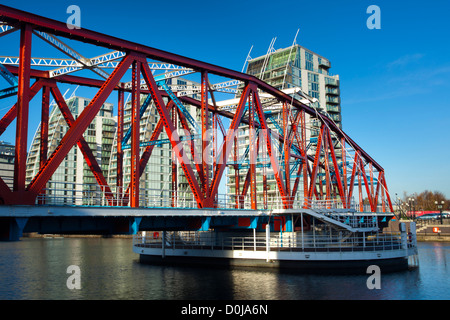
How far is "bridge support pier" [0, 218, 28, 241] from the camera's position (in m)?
20.1

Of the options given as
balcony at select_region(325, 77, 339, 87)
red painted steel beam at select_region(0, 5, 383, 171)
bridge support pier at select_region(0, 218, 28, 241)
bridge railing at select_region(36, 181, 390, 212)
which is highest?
balcony at select_region(325, 77, 339, 87)

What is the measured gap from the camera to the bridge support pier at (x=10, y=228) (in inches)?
791

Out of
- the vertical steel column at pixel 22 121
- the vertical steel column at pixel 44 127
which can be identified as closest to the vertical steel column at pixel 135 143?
the vertical steel column at pixel 44 127

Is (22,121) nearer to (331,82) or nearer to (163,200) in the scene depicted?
(163,200)

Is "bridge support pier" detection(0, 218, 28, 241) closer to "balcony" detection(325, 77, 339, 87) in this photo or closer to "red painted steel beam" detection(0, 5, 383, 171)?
"red painted steel beam" detection(0, 5, 383, 171)

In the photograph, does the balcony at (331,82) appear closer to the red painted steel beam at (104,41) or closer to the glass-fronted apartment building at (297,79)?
the glass-fronted apartment building at (297,79)

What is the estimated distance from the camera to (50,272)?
41.5 meters

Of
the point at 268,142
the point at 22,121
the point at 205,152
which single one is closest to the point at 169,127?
the point at 205,152

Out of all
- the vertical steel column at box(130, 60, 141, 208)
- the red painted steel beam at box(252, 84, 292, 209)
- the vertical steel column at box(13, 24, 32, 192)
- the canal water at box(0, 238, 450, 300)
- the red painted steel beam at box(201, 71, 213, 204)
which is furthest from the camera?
the red painted steel beam at box(252, 84, 292, 209)

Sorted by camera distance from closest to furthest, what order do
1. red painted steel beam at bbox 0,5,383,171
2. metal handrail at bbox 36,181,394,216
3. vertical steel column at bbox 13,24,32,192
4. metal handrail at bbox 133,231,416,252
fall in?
vertical steel column at bbox 13,24,32,192 → red painted steel beam at bbox 0,5,383,171 → metal handrail at bbox 36,181,394,216 → metal handrail at bbox 133,231,416,252

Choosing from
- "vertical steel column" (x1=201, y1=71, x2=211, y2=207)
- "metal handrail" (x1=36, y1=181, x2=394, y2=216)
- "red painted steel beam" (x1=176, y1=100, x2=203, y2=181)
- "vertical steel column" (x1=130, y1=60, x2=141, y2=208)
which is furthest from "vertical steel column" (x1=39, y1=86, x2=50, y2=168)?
"vertical steel column" (x1=201, y1=71, x2=211, y2=207)

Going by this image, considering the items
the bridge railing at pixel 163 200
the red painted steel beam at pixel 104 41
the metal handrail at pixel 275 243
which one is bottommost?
the metal handrail at pixel 275 243

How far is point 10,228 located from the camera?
20109 millimetres
